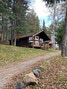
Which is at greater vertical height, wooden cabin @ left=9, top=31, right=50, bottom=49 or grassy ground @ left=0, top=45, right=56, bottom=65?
wooden cabin @ left=9, top=31, right=50, bottom=49

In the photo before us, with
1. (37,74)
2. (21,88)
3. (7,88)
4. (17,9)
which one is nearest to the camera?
(21,88)

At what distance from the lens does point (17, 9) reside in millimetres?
17516

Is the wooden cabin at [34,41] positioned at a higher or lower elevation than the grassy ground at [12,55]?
higher

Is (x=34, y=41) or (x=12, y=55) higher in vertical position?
(x=34, y=41)

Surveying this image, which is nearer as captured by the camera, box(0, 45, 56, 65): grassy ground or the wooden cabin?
box(0, 45, 56, 65): grassy ground

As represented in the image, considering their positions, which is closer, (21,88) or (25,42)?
A: (21,88)

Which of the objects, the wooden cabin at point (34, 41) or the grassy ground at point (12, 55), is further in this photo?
Result: the wooden cabin at point (34, 41)

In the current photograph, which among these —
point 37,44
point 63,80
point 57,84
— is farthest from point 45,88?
point 37,44

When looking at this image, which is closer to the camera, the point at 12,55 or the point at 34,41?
the point at 12,55

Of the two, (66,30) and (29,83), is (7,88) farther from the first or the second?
(66,30)

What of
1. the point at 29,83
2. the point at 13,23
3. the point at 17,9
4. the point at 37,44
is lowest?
the point at 29,83

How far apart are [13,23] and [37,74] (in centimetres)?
1644

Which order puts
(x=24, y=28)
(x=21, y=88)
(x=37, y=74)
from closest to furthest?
(x=21, y=88), (x=37, y=74), (x=24, y=28)

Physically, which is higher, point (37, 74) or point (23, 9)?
point (23, 9)
